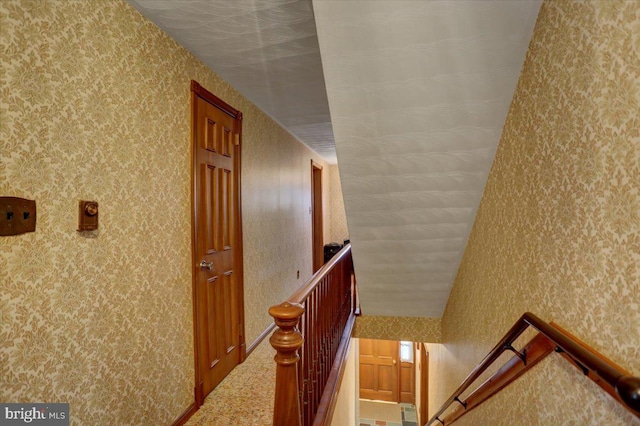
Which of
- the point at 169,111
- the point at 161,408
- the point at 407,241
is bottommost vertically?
the point at 161,408

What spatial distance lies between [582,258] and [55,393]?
1.87m

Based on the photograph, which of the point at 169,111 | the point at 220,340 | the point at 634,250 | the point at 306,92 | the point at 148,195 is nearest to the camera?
the point at 634,250

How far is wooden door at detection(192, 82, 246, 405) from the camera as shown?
212 centimetres

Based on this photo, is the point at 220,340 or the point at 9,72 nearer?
the point at 9,72

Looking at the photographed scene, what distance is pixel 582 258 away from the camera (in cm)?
100

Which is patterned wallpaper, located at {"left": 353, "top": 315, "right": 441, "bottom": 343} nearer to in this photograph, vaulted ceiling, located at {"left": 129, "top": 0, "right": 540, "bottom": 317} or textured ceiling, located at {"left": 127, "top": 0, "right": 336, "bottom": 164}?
vaulted ceiling, located at {"left": 129, "top": 0, "right": 540, "bottom": 317}

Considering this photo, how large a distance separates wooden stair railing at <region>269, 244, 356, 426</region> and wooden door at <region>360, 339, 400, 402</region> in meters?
4.53

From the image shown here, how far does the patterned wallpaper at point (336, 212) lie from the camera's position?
6.71 metres

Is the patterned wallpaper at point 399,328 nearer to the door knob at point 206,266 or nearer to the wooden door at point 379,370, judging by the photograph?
the door knob at point 206,266

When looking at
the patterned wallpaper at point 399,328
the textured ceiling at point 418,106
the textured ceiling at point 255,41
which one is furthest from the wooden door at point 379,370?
the textured ceiling at point 255,41

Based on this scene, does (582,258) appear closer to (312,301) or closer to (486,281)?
(486,281)

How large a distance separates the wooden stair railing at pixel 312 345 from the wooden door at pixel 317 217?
1475 millimetres

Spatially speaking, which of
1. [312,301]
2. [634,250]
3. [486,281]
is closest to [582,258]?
[634,250]

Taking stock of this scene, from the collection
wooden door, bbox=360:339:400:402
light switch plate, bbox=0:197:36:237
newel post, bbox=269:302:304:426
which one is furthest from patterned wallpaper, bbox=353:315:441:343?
wooden door, bbox=360:339:400:402
